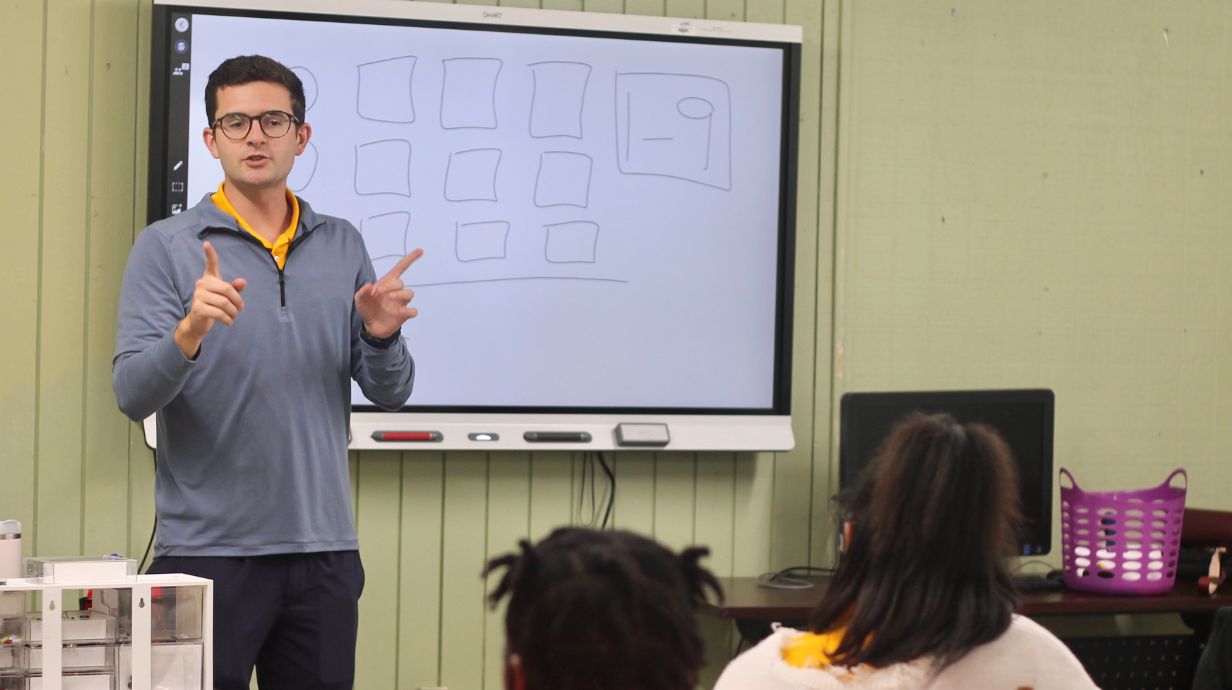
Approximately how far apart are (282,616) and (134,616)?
434 millimetres

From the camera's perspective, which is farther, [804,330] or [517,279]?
[804,330]

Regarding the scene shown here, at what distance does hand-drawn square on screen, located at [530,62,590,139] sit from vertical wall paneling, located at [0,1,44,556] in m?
1.18

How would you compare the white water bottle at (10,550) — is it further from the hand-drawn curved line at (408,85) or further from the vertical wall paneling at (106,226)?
the hand-drawn curved line at (408,85)

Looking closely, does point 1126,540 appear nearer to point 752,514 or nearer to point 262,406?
point 752,514

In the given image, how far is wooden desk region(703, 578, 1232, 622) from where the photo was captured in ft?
10.1

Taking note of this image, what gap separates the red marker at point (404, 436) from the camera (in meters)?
3.22

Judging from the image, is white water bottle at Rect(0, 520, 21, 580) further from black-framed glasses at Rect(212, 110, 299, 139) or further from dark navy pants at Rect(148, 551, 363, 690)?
black-framed glasses at Rect(212, 110, 299, 139)

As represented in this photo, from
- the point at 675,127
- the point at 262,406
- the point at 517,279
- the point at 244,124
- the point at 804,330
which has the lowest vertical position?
the point at 262,406

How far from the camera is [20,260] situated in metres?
3.10

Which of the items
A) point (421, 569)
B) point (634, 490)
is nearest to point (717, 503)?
point (634, 490)

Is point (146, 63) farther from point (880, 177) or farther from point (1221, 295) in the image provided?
point (1221, 295)

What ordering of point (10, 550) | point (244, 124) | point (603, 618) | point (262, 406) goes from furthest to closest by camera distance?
point (10, 550)
point (244, 124)
point (262, 406)
point (603, 618)

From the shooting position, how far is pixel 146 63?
3150 mm

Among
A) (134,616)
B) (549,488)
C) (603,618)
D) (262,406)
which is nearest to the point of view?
(603,618)
